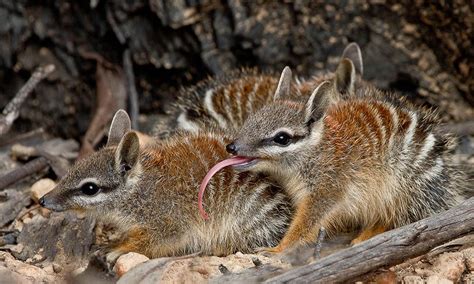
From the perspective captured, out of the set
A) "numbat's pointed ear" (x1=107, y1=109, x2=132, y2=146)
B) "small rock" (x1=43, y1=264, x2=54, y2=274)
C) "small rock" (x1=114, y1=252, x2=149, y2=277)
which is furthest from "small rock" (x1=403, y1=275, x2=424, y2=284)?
"small rock" (x1=43, y1=264, x2=54, y2=274)

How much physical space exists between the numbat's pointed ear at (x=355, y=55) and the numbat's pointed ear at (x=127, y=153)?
2.17m

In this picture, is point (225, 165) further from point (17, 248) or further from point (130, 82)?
point (130, 82)

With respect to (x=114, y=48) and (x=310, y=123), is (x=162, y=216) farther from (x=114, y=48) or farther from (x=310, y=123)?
(x=114, y=48)

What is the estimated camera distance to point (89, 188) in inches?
214

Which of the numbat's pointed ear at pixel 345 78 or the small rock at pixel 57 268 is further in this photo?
the numbat's pointed ear at pixel 345 78

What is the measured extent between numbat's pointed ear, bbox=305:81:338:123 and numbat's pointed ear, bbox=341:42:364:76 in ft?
4.35

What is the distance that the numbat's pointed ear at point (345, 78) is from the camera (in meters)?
6.54

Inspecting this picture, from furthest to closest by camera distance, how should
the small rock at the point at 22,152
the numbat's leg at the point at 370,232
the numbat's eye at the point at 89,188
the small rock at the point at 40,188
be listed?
the small rock at the point at 22,152 < the small rock at the point at 40,188 < the numbat's leg at the point at 370,232 < the numbat's eye at the point at 89,188

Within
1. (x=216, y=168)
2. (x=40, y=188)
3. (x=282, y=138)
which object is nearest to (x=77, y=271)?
(x=216, y=168)

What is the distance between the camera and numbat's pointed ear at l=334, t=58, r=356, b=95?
21.4 feet

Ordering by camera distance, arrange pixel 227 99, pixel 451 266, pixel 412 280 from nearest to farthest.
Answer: pixel 412 280
pixel 451 266
pixel 227 99

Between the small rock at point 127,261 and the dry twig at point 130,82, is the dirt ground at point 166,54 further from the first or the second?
the small rock at point 127,261

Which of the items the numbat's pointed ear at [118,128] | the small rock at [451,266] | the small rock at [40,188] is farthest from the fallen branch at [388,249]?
the small rock at [40,188]

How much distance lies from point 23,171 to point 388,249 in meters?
3.37
